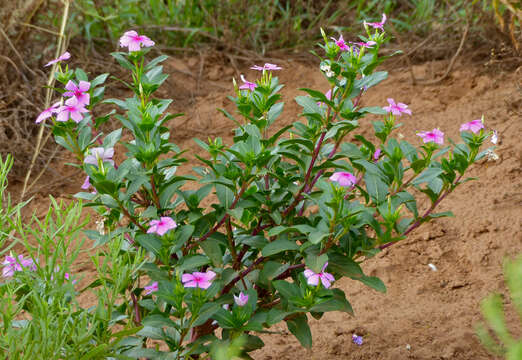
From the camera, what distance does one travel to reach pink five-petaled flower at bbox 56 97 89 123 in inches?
72.8

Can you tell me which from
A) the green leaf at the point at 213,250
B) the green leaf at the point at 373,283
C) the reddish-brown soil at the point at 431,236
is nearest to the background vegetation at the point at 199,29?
the reddish-brown soil at the point at 431,236

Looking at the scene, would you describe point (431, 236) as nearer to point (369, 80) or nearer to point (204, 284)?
point (369, 80)

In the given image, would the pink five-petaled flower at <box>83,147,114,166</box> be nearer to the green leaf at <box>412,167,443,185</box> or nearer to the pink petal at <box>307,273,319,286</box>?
the pink petal at <box>307,273,319,286</box>

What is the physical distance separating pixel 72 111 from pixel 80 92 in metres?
0.09

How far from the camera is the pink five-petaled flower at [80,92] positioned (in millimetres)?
1913

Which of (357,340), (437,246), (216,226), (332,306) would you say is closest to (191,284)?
(216,226)

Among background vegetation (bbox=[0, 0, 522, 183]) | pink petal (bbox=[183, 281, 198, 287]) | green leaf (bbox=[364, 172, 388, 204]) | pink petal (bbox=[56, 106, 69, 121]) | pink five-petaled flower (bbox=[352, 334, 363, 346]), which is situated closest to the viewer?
pink petal (bbox=[183, 281, 198, 287])

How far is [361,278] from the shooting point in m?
1.92

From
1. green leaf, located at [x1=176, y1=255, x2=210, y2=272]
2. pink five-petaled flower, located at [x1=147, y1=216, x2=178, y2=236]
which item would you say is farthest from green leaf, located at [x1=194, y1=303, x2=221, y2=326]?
pink five-petaled flower, located at [x1=147, y1=216, x2=178, y2=236]

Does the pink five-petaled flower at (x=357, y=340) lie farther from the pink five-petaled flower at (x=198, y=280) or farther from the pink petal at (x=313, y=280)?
the pink five-petaled flower at (x=198, y=280)

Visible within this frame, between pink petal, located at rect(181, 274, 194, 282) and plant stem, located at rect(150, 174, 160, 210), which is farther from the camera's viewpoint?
plant stem, located at rect(150, 174, 160, 210)

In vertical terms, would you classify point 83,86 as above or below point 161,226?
above

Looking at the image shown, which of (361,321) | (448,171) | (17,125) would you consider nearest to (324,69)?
(448,171)

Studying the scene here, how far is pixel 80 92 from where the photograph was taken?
193 centimetres
